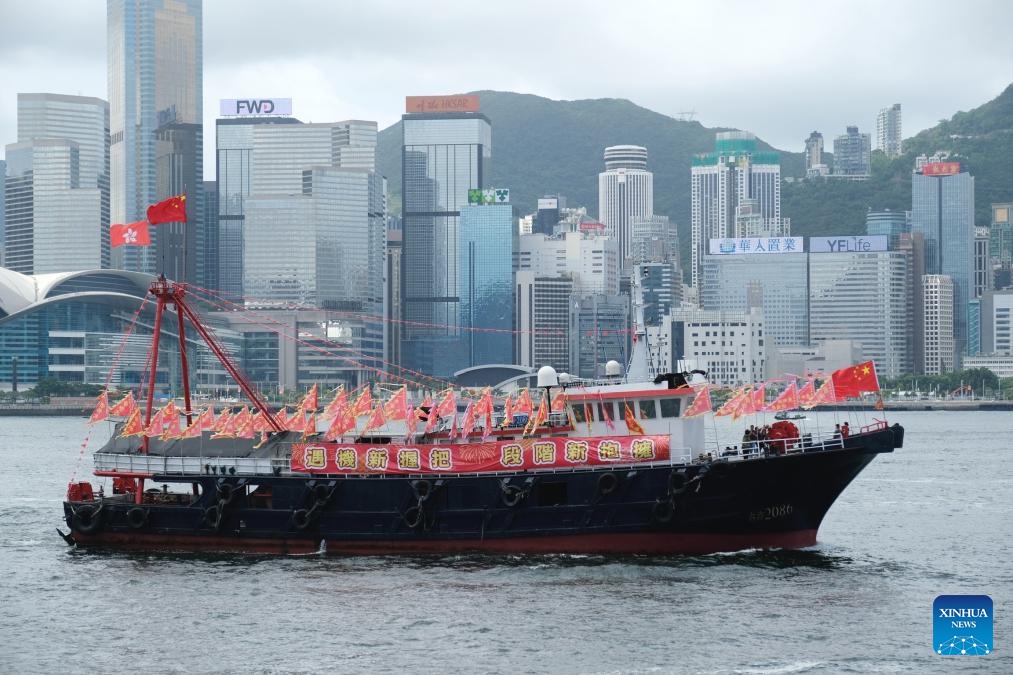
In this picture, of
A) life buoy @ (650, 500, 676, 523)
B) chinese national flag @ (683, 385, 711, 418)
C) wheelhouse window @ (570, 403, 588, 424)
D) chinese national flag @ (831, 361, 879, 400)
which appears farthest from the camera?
wheelhouse window @ (570, 403, 588, 424)

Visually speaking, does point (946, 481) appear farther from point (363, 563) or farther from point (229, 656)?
point (229, 656)

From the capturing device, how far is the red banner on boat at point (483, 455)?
149 ft

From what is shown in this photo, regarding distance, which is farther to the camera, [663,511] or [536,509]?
[536,509]

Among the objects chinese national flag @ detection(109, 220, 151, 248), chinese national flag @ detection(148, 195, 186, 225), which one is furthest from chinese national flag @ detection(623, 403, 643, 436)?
chinese national flag @ detection(109, 220, 151, 248)

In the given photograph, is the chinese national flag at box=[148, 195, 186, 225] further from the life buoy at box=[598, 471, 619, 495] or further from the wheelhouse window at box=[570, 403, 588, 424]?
the life buoy at box=[598, 471, 619, 495]

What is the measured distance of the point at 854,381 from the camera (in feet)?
155

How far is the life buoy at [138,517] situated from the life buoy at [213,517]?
2.08 m

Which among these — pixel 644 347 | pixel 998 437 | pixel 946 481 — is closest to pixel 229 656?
pixel 644 347

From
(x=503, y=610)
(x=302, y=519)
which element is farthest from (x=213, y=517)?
(x=503, y=610)

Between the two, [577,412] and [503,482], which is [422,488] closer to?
[503,482]

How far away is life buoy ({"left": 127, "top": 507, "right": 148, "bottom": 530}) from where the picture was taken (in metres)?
48.3

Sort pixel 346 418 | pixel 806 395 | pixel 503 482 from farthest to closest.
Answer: pixel 806 395
pixel 346 418
pixel 503 482

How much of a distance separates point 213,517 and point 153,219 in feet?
33.9

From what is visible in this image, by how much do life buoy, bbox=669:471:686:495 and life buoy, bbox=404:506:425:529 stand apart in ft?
23.8
